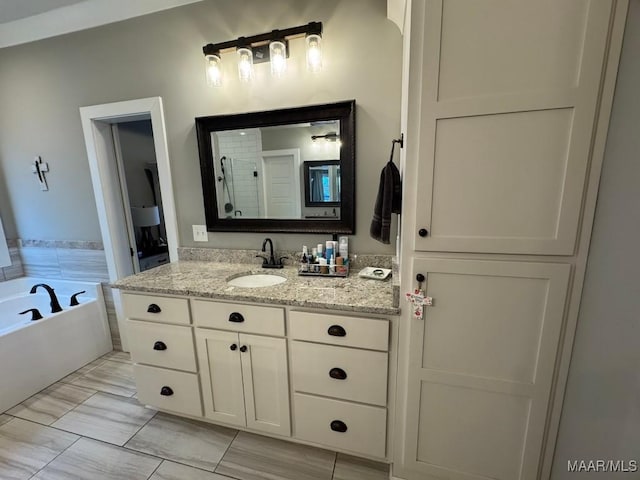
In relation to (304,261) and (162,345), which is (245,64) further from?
(162,345)

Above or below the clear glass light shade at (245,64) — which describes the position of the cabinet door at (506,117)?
below

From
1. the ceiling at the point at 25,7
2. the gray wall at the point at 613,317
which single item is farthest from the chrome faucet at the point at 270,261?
the ceiling at the point at 25,7

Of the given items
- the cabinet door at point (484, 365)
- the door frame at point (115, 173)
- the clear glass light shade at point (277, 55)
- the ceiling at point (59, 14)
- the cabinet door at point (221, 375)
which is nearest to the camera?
the cabinet door at point (484, 365)

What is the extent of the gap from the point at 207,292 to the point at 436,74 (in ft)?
4.62

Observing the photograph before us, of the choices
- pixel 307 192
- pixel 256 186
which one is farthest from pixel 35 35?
pixel 307 192

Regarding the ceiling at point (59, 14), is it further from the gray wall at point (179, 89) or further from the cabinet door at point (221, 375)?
the cabinet door at point (221, 375)

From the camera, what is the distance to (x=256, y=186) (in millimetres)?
1881

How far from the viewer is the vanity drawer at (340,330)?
1.20 metres

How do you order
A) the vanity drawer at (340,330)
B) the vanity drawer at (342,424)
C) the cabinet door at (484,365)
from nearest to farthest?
1. the cabinet door at (484,365)
2. the vanity drawer at (340,330)
3. the vanity drawer at (342,424)

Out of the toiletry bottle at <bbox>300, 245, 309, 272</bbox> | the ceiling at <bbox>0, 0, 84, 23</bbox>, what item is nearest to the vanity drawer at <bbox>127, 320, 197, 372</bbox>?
the toiletry bottle at <bbox>300, 245, 309, 272</bbox>

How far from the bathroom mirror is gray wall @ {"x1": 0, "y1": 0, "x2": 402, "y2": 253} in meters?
0.08

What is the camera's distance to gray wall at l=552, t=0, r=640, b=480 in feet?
2.78

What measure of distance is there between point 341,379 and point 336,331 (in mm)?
256

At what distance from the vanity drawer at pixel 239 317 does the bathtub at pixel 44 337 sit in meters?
1.54
